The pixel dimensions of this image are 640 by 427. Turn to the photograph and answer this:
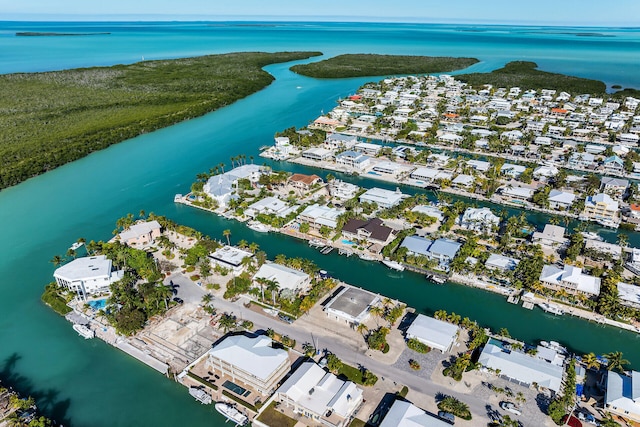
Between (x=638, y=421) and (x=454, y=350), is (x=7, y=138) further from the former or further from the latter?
(x=638, y=421)

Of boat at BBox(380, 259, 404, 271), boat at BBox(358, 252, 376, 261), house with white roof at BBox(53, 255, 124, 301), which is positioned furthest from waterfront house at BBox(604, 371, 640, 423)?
house with white roof at BBox(53, 255, 124, 301)

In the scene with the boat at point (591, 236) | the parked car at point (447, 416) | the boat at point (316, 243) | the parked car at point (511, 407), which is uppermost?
the boat at point (591, 236)

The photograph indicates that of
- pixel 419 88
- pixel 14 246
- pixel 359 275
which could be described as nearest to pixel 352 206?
pixel 359 275

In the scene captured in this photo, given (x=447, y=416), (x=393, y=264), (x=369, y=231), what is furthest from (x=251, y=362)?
(x=369, y=231)

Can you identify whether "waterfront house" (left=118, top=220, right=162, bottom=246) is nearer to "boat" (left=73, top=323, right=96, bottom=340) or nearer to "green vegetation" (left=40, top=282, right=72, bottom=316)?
"green vegetation" (left=40, top=282, right=72, bottom=316)

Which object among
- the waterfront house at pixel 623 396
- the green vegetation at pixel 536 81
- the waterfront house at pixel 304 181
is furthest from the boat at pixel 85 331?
the green vegetation at pixel 536 81

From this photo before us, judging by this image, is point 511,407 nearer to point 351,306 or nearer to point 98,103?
point 351,306

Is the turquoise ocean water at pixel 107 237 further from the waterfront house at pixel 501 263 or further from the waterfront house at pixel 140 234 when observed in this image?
the waterfront house at pixel 140 234
